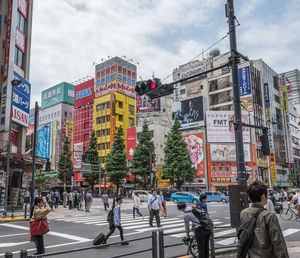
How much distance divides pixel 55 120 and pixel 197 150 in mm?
60575

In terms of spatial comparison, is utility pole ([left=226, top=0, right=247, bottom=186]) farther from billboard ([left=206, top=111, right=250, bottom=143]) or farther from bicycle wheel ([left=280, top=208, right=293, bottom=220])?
billboard ([left=206, top=111, right=250, bottom=143])

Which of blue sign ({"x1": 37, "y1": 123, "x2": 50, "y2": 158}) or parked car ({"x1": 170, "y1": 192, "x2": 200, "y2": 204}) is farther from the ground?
blue sign ({"x1": 37, "y1": 123, "x2": 50, "y2": 158})

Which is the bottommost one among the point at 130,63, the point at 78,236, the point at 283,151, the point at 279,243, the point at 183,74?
the point at 78,236

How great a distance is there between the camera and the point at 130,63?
80.9 metres

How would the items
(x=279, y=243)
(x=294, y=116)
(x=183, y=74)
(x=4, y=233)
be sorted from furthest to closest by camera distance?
(x=294, y=116) → (x=183, y=74) → (x=4, y=233) → (x=279, y=243)

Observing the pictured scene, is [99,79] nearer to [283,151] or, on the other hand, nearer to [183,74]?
[183,74]

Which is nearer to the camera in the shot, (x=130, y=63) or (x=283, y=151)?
(x=283, y=151)

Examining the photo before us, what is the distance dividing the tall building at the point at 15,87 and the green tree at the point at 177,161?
24876 mm

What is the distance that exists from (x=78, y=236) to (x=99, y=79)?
71622 millimetres

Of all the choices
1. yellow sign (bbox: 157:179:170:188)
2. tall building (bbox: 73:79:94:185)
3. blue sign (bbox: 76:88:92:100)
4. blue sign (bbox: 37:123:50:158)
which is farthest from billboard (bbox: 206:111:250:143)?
blue sign (bbox: 37:123:50:158)

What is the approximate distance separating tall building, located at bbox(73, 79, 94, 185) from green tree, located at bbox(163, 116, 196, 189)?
36032 mm

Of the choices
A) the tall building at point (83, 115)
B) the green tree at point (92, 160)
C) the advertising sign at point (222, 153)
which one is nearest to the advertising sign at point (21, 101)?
the green tree at point (92, 160)

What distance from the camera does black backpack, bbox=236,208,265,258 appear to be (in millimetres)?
3211

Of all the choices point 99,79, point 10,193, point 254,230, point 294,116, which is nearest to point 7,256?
point 254,230
